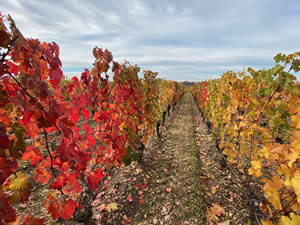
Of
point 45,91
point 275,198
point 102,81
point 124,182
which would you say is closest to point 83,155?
point 45,91

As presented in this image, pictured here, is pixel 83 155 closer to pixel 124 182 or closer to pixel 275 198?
pixel 275 198

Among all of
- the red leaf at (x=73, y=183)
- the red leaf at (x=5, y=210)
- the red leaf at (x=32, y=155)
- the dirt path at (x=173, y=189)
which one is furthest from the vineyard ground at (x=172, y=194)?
the red leaf at (x=5, y=210)

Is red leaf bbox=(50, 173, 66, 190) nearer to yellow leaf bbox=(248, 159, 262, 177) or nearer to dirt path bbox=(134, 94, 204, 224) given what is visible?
dirt path bbox=(134, 94, 204, 224)

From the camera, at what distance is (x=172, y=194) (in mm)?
3020

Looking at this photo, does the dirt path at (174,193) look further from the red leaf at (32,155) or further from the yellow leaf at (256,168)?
the red leaf at (32,155)

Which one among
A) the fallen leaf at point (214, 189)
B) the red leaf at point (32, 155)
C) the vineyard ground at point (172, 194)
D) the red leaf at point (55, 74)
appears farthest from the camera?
the fallen leaf at point (214, 189)

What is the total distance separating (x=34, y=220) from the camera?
1.11m

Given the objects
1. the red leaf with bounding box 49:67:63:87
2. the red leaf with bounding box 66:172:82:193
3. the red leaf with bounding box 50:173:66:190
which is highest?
the red leaf with bounding box 49:67:63:87

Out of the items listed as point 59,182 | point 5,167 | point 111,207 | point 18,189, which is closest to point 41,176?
point 59,182

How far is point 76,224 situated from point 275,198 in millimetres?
2593

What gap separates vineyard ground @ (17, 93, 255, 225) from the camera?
2.51 metres

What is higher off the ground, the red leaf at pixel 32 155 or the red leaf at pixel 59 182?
the red leaf at pixel 32 155

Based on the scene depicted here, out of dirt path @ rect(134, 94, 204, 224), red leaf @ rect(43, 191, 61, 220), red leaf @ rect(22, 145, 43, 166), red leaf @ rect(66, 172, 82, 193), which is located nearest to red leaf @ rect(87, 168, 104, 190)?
red leaf @ rect(66, 172, 82, 193)

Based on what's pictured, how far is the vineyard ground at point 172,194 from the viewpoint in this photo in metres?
2.51
